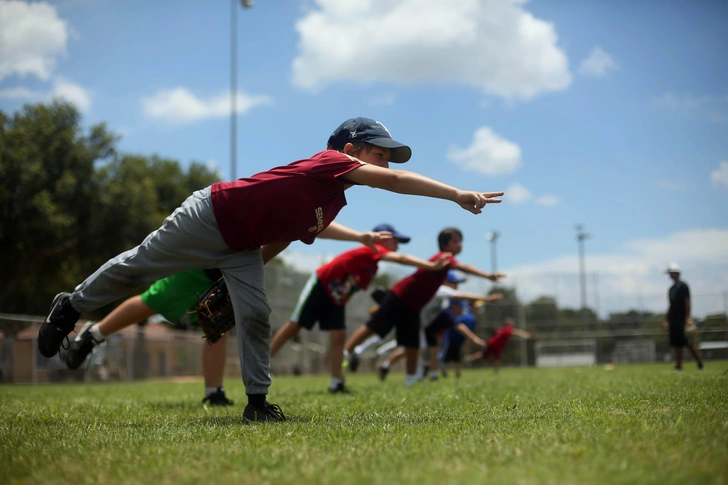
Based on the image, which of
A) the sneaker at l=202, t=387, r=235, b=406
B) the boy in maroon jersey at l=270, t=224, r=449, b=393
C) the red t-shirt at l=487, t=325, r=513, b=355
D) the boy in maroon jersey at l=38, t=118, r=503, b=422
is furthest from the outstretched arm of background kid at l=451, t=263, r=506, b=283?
the red t-shirt at l=487, t=325, r=513, b=355

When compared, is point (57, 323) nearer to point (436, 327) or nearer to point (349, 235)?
point (349, 235)

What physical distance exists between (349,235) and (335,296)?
116 inches

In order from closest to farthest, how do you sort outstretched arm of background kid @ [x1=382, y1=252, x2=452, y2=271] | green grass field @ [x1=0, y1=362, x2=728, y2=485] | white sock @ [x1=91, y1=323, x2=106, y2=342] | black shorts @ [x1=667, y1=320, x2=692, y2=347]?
green grass field @ [x1=0, y1=362, x2=728, y2=485], white sock @ [x1=91, y1=323, x2=106, y2=342], outstretched arm of background kid @ [x1=382, y1=252, x2=452, y2=271], black shorts @ [x1=667, y1=320, x2=692, y2=347]

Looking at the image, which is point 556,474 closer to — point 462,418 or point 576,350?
point 462,418

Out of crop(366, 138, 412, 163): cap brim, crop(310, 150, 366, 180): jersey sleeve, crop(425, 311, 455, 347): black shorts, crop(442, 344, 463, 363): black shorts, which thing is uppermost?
crop(366, 138, 412, 163): cap brim

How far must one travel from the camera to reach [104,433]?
12.0 ft

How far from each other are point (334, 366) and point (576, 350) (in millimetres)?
24718

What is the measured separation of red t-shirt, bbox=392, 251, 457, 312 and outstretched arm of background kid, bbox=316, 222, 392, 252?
346 cm

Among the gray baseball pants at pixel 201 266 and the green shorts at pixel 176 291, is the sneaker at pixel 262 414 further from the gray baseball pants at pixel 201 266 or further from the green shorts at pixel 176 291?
the green shorts at pixel 176 291

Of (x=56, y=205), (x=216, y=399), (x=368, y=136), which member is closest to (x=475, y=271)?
(x=216, y=399)

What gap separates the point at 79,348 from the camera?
5371mm

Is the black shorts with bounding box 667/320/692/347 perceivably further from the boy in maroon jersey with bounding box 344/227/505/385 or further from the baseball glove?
the baseball glove

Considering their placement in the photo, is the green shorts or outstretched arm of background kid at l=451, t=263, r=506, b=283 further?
outstretched arm of background kid at l=451, t=263, r=506, b=283

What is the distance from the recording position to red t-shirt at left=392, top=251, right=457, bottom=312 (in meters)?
9.20
